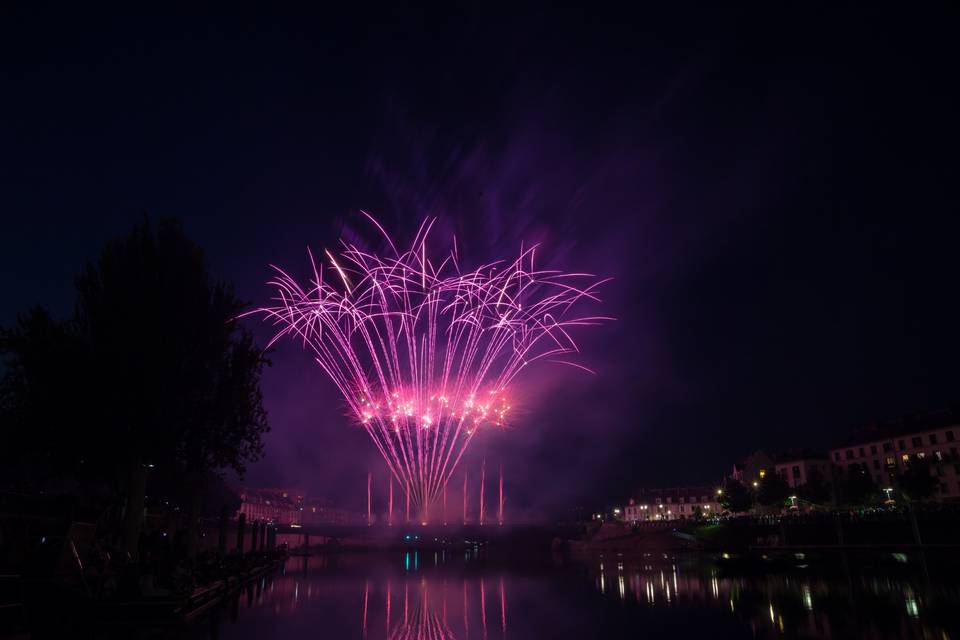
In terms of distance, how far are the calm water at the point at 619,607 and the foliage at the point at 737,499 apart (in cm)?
4676

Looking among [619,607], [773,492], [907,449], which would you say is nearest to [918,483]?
[773,492]

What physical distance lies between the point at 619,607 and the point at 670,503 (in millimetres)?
130959

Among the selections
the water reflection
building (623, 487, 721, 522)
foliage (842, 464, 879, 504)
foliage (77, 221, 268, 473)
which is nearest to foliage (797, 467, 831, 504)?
foliage (842, 464, 879, 504)

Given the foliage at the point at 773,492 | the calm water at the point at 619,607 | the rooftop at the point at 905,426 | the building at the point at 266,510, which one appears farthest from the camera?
the building at the point at 266,510

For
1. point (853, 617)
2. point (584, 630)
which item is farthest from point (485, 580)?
point (853, 617)

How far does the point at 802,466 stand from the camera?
A: 301 feet

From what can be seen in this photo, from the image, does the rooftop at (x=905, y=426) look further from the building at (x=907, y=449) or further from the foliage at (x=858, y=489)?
the foliage at (x=858, y=489)

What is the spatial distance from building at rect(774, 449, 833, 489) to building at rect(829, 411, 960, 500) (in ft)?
5.21

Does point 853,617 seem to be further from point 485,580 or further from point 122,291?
point 122,291

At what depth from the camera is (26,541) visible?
1797cm

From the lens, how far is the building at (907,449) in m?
69.9

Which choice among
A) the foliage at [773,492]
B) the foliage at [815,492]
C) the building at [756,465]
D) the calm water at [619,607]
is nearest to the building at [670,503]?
the building at [756,465]

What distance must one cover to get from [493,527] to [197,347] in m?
79.3

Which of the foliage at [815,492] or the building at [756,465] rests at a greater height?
the building at [756,465]
